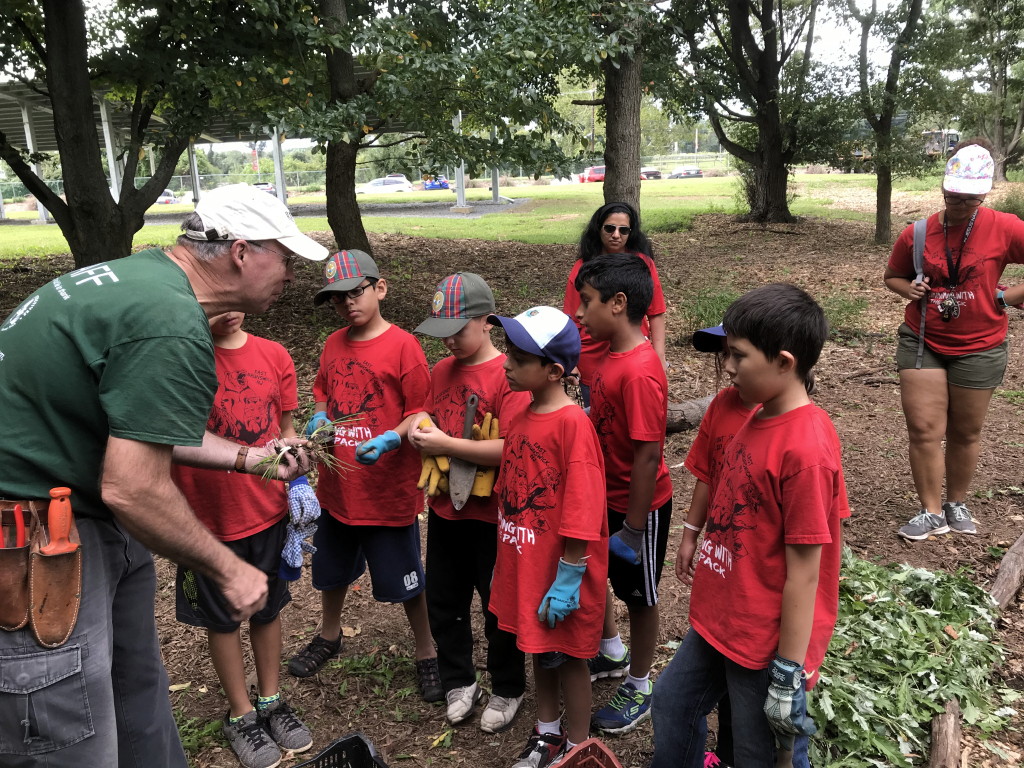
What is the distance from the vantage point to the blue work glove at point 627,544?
9.71ft

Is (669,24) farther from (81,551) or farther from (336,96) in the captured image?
(81,551)

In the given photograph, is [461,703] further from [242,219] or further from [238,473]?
[242,219]

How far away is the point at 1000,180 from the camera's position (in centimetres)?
2756

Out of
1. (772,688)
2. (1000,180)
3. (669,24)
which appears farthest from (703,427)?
(1000,180)

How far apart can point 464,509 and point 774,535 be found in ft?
4.44

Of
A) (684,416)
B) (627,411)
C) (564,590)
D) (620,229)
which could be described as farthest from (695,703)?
(684,416)

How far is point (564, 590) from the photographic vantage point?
2.64 meters

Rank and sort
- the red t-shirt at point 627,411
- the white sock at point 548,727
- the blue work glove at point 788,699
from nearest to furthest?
1. the blue work glove at point 788,699
2. the red t-shirt at point 627,411
3. the white sock at point 548,727

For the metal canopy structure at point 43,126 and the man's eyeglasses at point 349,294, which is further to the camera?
the metal canopy structure at point 43,126

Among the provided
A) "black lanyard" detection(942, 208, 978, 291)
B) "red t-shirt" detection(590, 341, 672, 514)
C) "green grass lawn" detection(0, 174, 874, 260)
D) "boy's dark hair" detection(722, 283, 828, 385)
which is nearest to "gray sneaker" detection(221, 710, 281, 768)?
"red t-shirt" detection(590, 341, 672, 514)

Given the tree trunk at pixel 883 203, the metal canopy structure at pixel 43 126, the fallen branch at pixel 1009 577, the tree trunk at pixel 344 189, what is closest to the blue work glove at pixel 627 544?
the fallen branch at pixel 1009 577

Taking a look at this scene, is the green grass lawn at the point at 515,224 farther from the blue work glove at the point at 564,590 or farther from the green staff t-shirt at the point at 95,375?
the green staff t-shirt at the point at 95,375

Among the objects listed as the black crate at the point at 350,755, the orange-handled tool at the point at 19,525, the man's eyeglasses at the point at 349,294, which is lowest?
the black crate at the point at 350,755

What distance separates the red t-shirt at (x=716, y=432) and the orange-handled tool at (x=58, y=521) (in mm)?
1967
